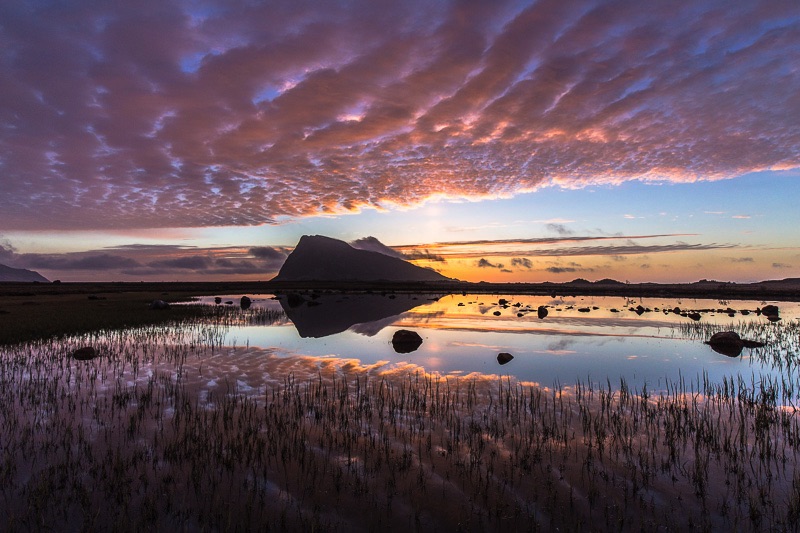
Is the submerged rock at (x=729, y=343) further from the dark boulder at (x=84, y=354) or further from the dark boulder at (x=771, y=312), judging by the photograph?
the dark boulder at (x=84, y=354)

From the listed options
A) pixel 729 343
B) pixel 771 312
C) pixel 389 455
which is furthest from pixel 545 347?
pixel 771 312

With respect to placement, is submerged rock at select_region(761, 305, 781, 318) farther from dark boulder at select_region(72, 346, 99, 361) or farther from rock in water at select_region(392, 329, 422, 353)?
dark boulder at select_region(72, 346, 99, 361)

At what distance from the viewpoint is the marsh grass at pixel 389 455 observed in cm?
711

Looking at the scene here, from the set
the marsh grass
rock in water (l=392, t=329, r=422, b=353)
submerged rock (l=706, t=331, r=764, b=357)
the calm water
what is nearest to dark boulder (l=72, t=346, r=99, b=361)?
the marsh grass

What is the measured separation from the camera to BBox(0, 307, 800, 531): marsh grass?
23.3 feet

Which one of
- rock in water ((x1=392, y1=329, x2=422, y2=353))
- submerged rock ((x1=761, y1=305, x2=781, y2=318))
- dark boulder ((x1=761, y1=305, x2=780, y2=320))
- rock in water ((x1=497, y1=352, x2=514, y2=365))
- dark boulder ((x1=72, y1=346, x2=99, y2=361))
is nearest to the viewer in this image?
dark boulder ((x1=72, y1=346, x2=99, y2=361))

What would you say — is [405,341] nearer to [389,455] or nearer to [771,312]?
[389,455]

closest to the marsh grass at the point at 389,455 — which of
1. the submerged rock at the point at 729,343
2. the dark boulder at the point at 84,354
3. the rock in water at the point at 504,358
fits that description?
the dark boulder at the point at 84,354

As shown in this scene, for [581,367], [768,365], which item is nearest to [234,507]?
[581,367]

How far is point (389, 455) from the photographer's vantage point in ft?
31.2

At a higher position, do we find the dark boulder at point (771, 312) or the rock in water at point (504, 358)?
the dark boulder at point (771, 312)

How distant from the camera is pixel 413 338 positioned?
26.6 m

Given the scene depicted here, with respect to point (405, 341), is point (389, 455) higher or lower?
lower

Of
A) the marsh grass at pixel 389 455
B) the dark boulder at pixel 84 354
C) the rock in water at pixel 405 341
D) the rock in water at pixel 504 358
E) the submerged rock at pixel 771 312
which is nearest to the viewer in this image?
the marsh grass at pixel 389 455
